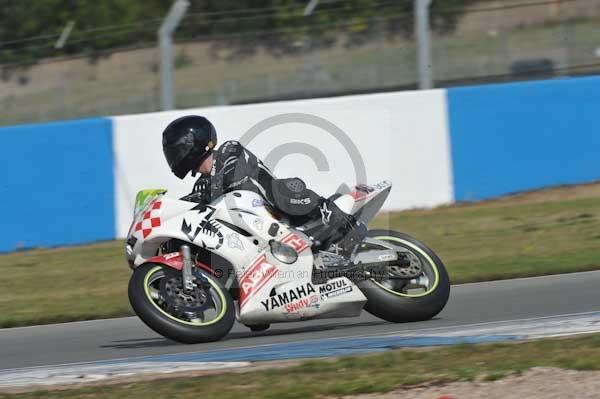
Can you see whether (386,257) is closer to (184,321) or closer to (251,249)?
(251,249)

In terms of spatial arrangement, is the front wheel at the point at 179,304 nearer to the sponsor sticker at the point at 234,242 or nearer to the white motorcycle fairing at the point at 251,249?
the white motorcycle fairing at the point at 251,249

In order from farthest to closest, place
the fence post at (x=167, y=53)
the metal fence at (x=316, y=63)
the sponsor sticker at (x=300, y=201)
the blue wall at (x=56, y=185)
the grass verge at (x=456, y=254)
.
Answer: the metal fence at (x=316, y=63) < the fence post at (x=167, y=53) < the blue wall at (x=56, y=185) < the grass verge at (x=456, y=254) < the sponsor sticker at (x=300, y=201)

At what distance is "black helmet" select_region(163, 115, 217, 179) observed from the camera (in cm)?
756

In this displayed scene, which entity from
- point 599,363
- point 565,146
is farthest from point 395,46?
point 599,363

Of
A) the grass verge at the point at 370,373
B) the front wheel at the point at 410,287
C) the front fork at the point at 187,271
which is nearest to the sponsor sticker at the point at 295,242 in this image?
the front wheel at the point at 410,287

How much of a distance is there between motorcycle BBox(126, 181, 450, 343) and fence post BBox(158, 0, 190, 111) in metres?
6.36

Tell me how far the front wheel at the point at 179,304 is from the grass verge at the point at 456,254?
7.66ft

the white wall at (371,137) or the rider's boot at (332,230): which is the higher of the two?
the white wall at (371,137)

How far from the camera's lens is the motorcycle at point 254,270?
24.2 ft

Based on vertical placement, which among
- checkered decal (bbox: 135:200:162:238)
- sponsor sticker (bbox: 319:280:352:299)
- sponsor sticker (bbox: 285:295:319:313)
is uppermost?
checkered decal (bbox: 135:200:162:238)

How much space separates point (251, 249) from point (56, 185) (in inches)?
235

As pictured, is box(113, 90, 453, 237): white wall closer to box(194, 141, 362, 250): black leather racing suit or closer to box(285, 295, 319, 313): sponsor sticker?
box(194, 141, 362, 250): black leather racing suit

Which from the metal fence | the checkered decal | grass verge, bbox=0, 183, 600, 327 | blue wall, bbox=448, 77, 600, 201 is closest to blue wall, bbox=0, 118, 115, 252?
grass verge, bbox=0, 183, 600, 327

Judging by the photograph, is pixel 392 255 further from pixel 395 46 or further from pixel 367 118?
pixel 395 46
